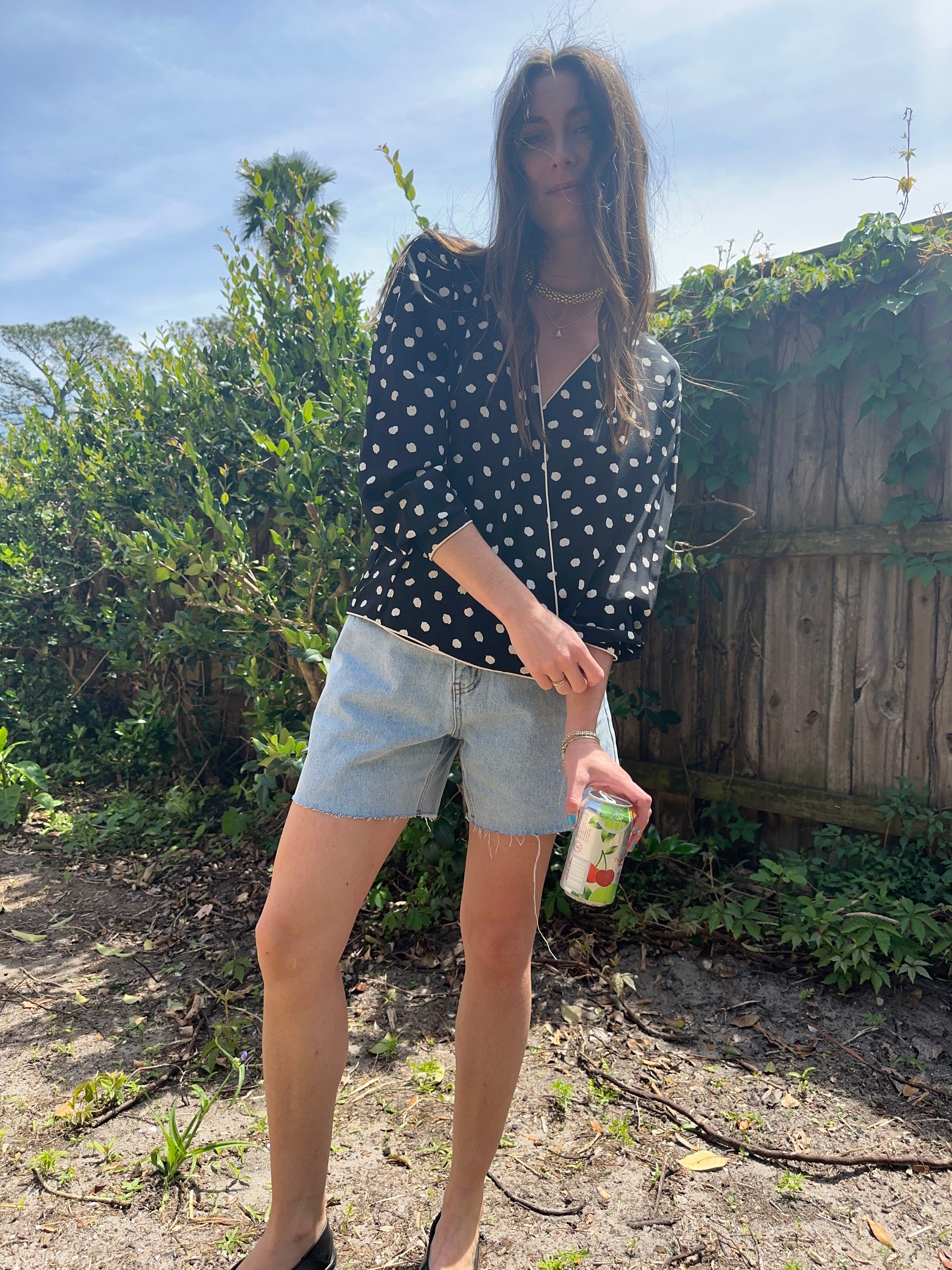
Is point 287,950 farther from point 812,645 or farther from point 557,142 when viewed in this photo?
point 812,645

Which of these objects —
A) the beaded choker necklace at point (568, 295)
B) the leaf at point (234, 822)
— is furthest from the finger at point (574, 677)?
the leaf at point (234, 822)

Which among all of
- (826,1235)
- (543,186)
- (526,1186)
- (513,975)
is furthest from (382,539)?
(826,1235)

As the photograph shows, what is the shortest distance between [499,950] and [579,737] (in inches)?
15.2

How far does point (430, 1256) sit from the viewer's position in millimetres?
1406

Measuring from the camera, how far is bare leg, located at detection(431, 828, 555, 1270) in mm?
1362

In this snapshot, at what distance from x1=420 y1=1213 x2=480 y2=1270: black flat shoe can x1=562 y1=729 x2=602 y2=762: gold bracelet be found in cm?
85

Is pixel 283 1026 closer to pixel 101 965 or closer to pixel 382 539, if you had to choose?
pixel 382 539

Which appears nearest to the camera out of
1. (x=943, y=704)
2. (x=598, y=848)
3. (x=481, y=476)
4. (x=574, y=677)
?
(x=598, y=848)

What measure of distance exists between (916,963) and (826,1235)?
0.99m

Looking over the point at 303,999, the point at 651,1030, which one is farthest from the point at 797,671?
the point at 303,999

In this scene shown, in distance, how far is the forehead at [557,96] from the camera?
136cm

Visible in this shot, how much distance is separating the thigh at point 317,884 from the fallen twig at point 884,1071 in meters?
1.52

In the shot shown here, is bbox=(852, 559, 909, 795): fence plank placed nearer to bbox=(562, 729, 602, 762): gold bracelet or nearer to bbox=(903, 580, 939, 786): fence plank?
bbox=(903, 580, 939, 786): fence plank

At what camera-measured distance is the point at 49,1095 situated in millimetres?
1955
